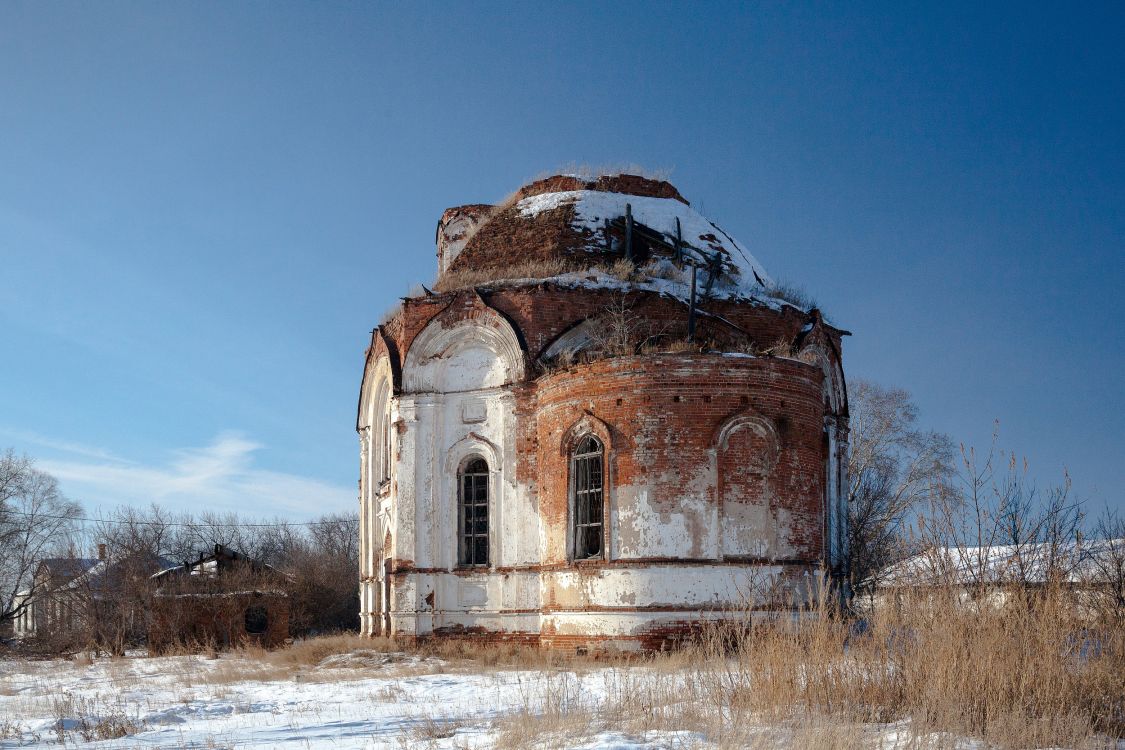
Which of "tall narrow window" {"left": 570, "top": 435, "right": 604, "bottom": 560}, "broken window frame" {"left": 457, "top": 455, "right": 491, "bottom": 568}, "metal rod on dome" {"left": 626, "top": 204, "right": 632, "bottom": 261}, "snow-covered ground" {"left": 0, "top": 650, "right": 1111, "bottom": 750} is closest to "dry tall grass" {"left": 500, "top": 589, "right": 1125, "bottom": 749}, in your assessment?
"snow-covered ground" {"left": 0, "top": 650, "right": 1111, "bottom": 750}

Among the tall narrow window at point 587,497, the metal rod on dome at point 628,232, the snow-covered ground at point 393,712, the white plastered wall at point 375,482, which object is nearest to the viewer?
the snow-covered ground at point 393,712

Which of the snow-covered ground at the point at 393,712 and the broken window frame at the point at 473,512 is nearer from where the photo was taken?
the snow-covered ground at the point at 393,712

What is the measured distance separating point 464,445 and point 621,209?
5.87 m

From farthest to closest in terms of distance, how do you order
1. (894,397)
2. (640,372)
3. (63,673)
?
(894,397) → (63,673) → (640,372)

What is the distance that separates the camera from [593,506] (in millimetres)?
16469

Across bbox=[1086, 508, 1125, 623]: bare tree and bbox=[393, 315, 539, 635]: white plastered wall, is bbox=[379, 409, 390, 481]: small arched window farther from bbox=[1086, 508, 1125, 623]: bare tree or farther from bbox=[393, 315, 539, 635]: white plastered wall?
bbox=[1086, 508, 1125, 623]: bare tree

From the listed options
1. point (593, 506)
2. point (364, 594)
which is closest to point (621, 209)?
point (593, 506)

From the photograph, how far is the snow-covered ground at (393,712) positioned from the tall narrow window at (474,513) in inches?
98.3

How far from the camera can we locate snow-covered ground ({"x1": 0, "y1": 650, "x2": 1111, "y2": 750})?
7746 mm

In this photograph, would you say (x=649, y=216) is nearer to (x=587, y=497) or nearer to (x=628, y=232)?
(x=628, y=232)

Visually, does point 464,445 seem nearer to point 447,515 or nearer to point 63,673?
point 447,515

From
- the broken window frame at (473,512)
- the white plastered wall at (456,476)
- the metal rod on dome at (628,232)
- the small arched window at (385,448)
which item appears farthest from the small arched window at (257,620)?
the metal rod on dome at (628,232)

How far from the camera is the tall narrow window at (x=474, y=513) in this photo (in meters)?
18.5

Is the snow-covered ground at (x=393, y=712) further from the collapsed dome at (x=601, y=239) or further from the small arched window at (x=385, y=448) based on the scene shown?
the collapsed dome at (x=601, y=239)
